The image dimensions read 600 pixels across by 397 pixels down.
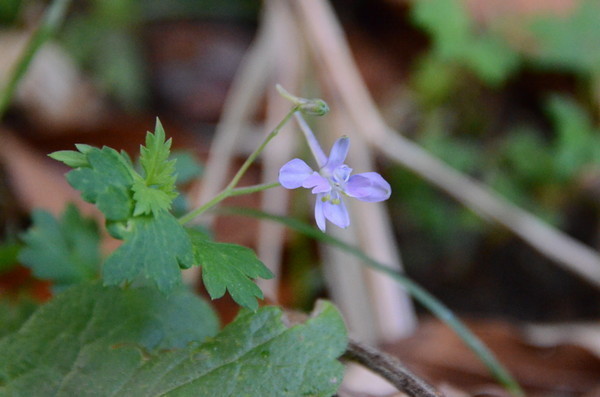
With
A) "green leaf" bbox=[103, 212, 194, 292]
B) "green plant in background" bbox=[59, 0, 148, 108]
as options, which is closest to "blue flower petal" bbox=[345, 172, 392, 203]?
"green leaf" bbox=[103, 212, 194, 292]

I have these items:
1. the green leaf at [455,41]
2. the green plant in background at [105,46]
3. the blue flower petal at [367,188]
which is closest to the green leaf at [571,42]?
the green leaf at [455,41]

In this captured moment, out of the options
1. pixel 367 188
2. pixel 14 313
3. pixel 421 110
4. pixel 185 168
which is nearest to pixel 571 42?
pixel 421 110

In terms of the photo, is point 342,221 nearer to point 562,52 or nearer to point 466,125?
point 466,125

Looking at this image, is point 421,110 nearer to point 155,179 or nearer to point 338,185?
point 338,185

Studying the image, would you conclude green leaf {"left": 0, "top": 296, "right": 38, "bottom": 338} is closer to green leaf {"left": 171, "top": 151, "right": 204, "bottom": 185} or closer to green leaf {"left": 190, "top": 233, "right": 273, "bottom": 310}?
green leaf {"left": 171, "top": 151, "right": 204, "bottom": 185}

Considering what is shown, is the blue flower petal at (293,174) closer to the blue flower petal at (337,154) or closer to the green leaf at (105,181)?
the blue flower petal at (337,154)
